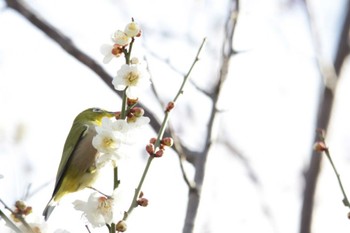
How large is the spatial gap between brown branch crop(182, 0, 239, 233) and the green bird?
0.57 m

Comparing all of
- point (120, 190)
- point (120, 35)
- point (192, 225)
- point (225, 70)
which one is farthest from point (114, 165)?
point (225, 70)

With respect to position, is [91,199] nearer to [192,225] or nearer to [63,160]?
[192,225]

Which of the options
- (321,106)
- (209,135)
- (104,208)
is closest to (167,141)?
(104,208)

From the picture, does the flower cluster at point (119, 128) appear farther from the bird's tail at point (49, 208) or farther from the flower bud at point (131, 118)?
the bird's tail at point (49, 208)

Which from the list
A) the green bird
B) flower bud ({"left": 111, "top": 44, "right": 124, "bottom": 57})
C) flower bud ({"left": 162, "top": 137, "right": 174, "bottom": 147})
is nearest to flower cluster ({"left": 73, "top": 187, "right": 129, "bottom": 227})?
flower bud ({"left": 162, "top": 137, "right": 174, "bottom": 147})

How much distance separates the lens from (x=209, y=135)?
2688mm

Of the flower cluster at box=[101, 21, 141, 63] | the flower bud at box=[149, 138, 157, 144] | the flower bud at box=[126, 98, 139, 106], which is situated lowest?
the flower bud at box=[149, 138, 157, 144]

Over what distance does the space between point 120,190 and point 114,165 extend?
7cm

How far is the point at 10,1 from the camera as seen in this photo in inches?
137

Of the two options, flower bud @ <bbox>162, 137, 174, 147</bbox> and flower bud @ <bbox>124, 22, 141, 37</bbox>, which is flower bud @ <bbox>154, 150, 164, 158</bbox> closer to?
flower bud @ <bbox>162, 137, 174, 147</bbox>

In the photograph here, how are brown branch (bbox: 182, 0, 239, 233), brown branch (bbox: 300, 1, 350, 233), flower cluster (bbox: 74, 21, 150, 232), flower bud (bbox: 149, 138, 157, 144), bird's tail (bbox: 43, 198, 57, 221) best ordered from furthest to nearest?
brown branch (bbox: 300, 1, 350, 233) → bird's tail (bbox: 43, 198, 57, 221) → brown branch (bbox: 182, 0, 239, 233) → flower bud (bbox: 149, 138, 157, 144) → flower cluster (bbox: 74, 21, 150, 232)

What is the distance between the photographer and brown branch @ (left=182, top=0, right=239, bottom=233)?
8.14 feet

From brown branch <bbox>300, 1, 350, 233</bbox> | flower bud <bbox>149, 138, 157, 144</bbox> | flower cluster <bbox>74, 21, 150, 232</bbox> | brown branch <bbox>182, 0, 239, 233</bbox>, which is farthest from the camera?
brown branch <bbox>300, 1, 350, 233</bbox>

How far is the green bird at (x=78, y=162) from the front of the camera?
3.12 metres
